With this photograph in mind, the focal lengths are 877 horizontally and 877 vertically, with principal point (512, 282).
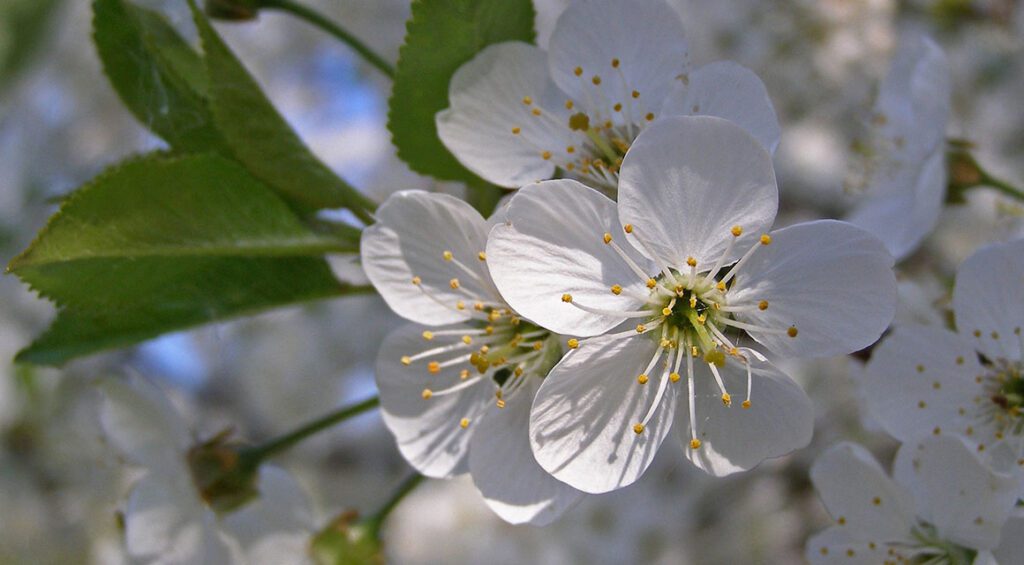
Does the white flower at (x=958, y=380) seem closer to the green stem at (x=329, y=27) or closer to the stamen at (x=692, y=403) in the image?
the stamen at (x=692, y=403)

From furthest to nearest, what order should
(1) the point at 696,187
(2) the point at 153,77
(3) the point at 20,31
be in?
(3) the point at 20,31 < (2) the point at 153,77 < (1) the point at 696,187

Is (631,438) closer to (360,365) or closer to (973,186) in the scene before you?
(973,186)

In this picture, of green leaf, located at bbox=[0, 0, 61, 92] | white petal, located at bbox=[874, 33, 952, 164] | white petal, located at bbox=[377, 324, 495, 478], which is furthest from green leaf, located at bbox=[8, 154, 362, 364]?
green leaf, located at bbox=[0, 0, 61, 92]

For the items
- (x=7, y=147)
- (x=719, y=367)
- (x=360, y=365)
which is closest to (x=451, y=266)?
(x=719, y=367)

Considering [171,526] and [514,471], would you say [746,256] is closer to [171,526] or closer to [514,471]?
[514,471]

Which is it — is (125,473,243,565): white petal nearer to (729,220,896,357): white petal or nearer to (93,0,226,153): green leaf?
(93,0,226,153): green leaf

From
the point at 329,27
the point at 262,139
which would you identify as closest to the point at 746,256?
the point at 262,139

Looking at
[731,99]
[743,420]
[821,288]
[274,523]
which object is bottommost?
[274,523]

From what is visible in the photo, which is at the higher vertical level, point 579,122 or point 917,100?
point 579,122
